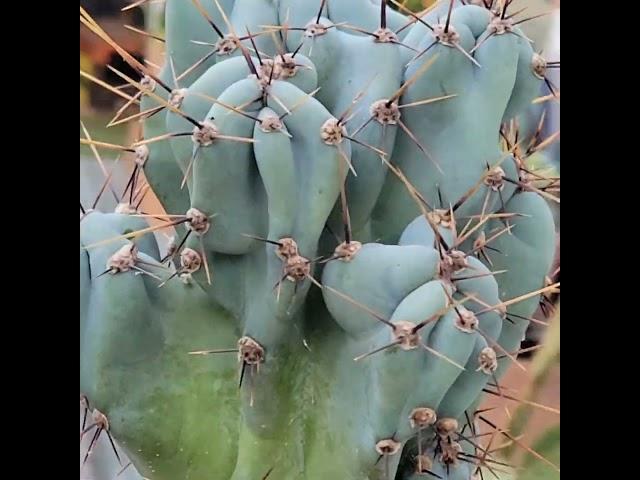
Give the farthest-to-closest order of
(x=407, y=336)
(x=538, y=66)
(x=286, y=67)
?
(x=538, y=66) < (x=286, y=67) < (x=407, y=336)

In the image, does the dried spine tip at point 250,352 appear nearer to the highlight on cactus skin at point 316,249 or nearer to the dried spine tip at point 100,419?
the highlight on cactus skin at point 316,249

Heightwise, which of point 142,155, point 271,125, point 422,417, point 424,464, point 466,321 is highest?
point 271,125

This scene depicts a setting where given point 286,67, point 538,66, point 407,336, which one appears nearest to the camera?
point 407,336

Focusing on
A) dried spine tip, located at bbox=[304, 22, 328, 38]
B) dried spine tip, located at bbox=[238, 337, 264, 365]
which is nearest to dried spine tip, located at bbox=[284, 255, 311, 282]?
dried spine tip, located at bbox=[238, 337, 264, 365]

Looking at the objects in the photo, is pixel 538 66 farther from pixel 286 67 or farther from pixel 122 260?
pixel 122 260

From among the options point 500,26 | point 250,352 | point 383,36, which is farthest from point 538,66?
point 250,352

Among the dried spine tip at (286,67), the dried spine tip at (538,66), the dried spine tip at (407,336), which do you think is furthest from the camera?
the dried spine tip at (538,66)

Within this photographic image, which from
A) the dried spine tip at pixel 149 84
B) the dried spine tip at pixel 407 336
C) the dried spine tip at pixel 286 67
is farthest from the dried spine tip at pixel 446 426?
the dried spine tip at pixel 149 84
